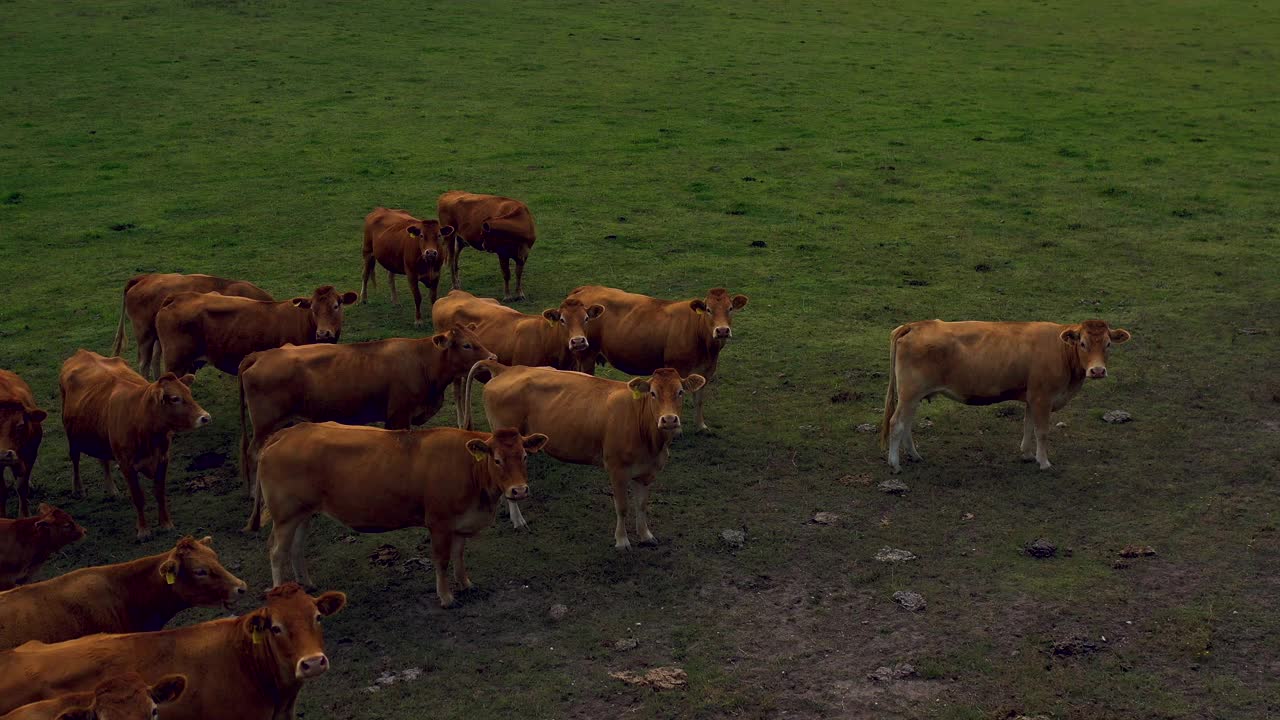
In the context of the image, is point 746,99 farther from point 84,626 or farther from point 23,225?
point 84,626

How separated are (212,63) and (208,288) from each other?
62.6 ft

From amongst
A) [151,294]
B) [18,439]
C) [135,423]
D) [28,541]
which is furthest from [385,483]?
[151,294]

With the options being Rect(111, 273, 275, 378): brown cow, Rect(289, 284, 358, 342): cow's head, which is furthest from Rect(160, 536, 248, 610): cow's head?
Rect(111, 273, 275, 378): brown cow

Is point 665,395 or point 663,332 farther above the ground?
point 665,395

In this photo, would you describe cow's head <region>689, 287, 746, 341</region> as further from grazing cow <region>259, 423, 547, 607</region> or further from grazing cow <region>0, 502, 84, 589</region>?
grazing cow <region>0, 502, 84, 589</region>

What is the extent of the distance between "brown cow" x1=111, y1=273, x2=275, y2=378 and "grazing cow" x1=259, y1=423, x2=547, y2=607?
459cm

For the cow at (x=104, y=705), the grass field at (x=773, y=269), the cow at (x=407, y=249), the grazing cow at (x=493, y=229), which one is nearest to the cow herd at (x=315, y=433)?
the cow at (x=104, y=705)

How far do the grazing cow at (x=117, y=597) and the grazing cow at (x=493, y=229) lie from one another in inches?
337

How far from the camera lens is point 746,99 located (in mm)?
27734

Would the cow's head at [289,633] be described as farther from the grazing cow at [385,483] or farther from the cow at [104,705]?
the grazing cow at [385,483]

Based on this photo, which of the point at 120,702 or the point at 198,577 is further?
the point at 198,577

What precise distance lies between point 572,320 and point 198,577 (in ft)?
15.8

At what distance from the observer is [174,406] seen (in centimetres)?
992

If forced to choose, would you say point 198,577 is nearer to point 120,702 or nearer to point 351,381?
point 120,702
